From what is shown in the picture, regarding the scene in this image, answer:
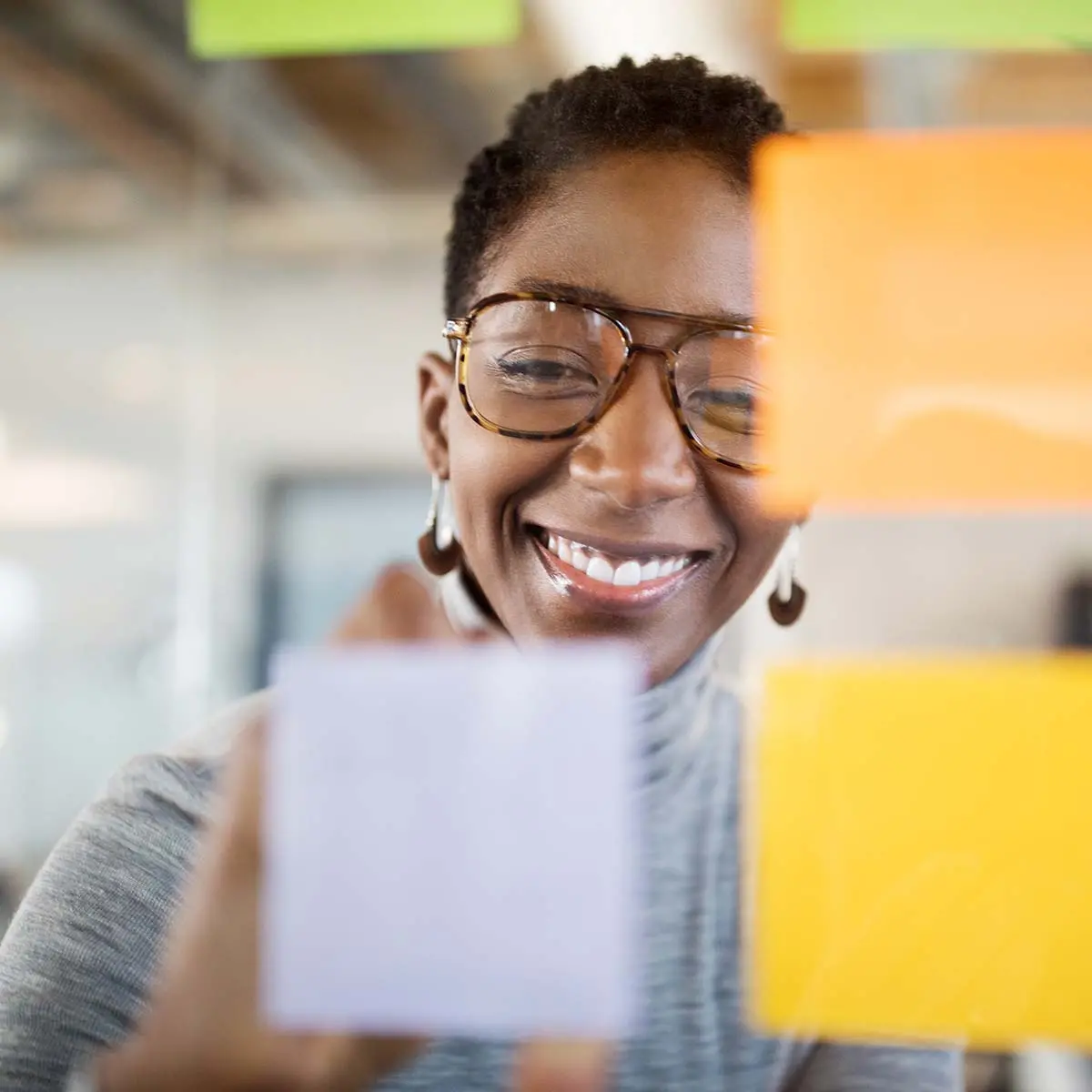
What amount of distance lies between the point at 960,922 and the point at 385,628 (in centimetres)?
35

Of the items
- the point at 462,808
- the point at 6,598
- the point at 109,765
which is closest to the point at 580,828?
the point at 462,808

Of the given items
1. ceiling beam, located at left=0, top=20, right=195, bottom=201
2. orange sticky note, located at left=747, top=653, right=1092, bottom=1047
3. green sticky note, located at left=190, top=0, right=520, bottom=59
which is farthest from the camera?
ceiling beam, located at left=0, top=20, right=195, bottom=201

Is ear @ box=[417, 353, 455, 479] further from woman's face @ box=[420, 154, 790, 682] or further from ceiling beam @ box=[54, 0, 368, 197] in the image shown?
ceiling beam @ box=[54, 0, 368, 197]

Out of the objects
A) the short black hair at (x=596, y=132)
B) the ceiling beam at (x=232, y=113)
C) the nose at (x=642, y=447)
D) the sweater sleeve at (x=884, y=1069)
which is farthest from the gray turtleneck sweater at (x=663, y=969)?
the ceiling beam at (x=232, y=113)

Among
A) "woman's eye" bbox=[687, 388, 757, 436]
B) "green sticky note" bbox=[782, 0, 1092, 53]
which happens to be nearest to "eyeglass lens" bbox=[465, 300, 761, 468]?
"woman's eye" bbox=[687, 388, 757, 436]

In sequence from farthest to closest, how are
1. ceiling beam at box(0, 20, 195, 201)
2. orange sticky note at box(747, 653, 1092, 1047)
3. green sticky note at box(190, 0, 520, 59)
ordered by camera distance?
ceiling beam at box(0, 20, 195, 201) → green sticky note at box(190, 0, 520, 59) → orange sticky note at box(747, 653, 1092, 1047)

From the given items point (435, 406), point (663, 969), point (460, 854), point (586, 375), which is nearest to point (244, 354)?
point (435, 406)

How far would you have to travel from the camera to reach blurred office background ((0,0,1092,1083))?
2.12 ft

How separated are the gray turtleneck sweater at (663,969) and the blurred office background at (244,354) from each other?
0.07m

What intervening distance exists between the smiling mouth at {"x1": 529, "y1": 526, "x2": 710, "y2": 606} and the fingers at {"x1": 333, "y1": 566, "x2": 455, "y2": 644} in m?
0.08

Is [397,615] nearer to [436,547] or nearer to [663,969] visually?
[436,547]

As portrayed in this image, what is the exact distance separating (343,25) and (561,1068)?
64cm

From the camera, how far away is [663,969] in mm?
638

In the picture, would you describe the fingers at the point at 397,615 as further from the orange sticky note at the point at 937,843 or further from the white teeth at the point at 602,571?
the orange sticky note at the point at 937,843
